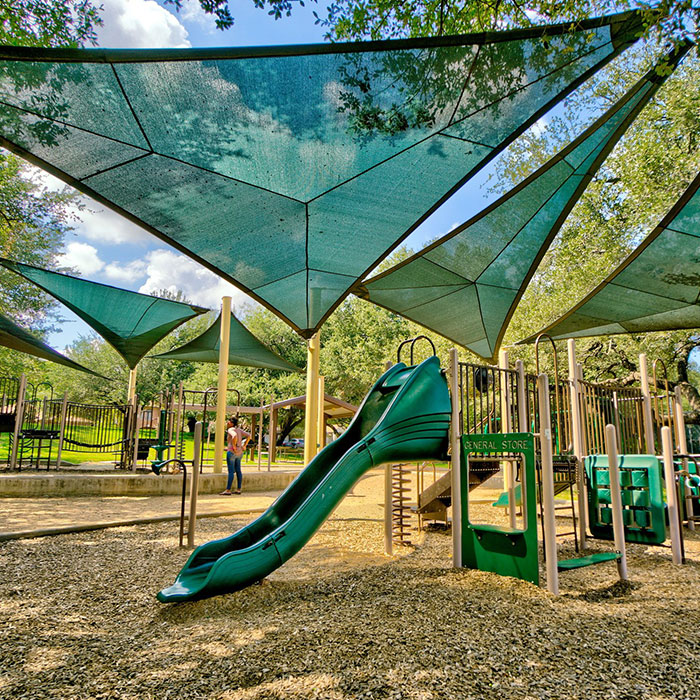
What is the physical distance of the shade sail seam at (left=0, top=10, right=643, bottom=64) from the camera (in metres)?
3.57

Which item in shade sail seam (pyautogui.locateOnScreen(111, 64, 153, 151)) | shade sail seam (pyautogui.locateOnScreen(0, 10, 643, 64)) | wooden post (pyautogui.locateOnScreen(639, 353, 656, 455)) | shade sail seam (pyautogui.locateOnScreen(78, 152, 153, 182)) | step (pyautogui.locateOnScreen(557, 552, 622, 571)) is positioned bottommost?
step (pyautogui.locateOnScreen(557, 552, 622, 571))

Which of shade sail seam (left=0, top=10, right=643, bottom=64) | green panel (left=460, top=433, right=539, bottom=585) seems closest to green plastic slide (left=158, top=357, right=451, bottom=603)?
green panel (left=460, top=433, right=539, bottom=585)

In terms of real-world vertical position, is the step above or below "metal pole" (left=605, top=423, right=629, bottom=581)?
below

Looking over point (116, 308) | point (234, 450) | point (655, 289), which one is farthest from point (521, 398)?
point (116, 308)

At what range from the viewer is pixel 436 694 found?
2342 millimetres

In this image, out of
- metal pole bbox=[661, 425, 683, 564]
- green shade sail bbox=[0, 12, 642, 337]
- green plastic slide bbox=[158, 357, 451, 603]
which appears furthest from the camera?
metal pole bbox=[661, 425, 683, 564]

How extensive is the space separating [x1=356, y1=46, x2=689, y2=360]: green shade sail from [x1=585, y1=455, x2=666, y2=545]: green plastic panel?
3.11m

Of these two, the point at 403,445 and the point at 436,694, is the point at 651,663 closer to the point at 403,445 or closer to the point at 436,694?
the point at 436,694

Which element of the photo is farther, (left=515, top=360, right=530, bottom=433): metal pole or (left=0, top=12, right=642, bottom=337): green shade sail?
(left=515, top=360, right=530, bottom=433): metal pole

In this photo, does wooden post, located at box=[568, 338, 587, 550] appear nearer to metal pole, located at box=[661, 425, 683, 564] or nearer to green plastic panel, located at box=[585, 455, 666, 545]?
green plastic panel, located at box=[585, 455, 666, 545]

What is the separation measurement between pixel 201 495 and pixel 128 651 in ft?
26.9

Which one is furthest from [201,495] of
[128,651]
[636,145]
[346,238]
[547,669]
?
[636,145]

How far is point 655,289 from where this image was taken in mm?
7148

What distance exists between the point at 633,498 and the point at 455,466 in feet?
8.12
